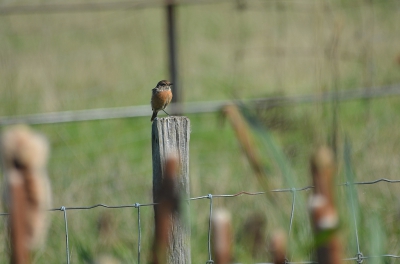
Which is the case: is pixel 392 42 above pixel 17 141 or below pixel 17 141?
above

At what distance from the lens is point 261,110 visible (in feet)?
16.1

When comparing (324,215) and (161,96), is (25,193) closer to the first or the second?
(324,215)

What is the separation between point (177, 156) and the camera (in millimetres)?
2518

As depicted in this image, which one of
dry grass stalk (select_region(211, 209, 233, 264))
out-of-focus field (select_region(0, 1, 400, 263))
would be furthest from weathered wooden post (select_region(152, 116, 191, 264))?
dry grass stalk (select_region(211, 209, 233, 264))

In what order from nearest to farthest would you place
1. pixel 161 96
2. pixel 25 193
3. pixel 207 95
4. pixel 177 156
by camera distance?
pixel 25 193 < pixel 177 156 < pixel 161 96 < pixel 207 95

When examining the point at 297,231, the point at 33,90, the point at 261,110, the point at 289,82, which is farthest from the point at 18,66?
the point at 297,231

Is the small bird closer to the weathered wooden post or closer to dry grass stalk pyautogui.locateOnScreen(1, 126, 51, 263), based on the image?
the weathered wooden post

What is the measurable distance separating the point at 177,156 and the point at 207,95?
22.1ft

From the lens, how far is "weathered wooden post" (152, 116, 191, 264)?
251 cm

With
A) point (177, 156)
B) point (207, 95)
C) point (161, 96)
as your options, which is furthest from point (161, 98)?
point (207, 95)

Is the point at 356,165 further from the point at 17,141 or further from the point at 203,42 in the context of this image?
the point at 203,42

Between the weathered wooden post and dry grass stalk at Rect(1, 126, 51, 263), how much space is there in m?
1.72

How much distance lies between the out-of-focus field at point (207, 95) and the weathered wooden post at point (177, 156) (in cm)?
32

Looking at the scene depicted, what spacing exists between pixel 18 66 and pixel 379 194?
254 inches
